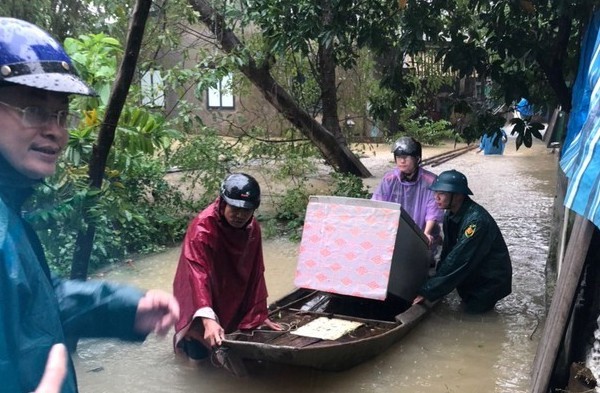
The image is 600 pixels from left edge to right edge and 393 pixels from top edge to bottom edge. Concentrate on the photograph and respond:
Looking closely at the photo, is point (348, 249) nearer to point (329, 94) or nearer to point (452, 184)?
point (452, 184)

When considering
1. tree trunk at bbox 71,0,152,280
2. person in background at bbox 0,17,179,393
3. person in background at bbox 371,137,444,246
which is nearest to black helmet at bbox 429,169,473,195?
person in background at bbox 371,137,444,246

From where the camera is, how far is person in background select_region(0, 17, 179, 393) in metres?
1.26

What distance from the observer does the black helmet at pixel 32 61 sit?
1426 mm

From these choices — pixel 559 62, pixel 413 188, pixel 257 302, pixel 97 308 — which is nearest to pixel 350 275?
pixel 257 302

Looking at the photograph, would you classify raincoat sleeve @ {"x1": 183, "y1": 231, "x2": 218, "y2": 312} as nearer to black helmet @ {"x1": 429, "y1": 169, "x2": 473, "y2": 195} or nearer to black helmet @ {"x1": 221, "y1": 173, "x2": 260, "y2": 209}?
black helmet @ {"x1": 221, "y1": 173, "x2": 260, "y2": 209}

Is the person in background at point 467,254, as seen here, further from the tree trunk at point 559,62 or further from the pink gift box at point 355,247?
the tree trunk at point 559,62

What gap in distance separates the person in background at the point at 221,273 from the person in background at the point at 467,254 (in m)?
1.66

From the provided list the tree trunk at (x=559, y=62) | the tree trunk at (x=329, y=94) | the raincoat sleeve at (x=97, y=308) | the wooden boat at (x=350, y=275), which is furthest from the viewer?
the tree trunk at (x=329, y=94)

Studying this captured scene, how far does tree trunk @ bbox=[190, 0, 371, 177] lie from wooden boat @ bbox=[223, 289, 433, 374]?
444cm

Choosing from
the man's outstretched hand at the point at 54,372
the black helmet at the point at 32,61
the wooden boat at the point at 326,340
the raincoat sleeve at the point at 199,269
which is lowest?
the wooden boat at the point at 326,340

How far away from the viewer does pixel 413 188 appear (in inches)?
258

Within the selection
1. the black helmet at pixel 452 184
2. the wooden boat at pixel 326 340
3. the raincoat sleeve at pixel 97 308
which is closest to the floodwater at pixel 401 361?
the wooden boat at pixel 326 340

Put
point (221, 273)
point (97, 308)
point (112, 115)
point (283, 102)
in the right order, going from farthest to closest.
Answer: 1. point (283, 102)
2. point (112, 115)
3. point (221, 273)
4. point (97, 308)

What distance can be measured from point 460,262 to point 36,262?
4830mm
